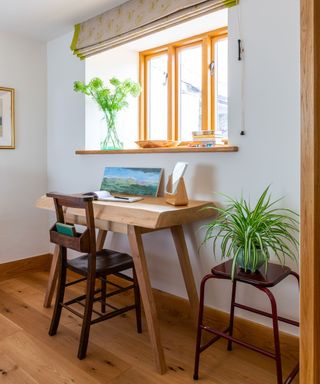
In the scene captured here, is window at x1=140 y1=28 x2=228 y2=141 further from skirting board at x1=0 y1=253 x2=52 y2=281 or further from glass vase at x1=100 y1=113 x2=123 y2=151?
skirting board at x1=0 y1=253 x2=52 y2=281

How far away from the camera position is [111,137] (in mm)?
2980

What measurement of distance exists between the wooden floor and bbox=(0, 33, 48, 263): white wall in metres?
0.99

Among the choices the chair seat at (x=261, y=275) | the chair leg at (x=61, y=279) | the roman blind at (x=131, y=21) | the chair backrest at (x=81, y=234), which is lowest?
the chair leg at (x=61, y=279)

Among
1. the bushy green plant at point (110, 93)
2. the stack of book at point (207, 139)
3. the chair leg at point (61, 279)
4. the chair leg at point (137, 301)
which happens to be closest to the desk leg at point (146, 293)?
the chair leg at point (137, 301)

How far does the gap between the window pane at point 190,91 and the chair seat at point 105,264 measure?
1140mm

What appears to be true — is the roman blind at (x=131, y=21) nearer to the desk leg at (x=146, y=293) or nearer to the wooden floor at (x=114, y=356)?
the desk leg at (x=146, y=293)

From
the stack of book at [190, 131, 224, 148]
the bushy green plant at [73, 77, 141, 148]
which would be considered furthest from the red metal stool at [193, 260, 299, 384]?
the bushy green plant at [73, 77, 141, 148]

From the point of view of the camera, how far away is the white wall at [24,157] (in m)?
3.17

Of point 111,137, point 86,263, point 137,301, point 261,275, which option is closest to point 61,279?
point 86,263

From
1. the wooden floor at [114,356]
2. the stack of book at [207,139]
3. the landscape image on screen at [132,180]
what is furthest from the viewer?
the landscape image on screen at [132,180]

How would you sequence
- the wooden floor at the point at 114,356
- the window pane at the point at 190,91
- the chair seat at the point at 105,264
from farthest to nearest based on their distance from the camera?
the window pane at the point at 190,91, the chair seat at the point at 105,264, the wooden floor at the point at 114,356

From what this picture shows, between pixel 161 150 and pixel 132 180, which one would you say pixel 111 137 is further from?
pixel 161 150

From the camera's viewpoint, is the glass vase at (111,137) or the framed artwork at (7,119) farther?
the framed artwork at (7,119)

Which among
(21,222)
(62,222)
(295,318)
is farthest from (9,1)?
(295,318)
